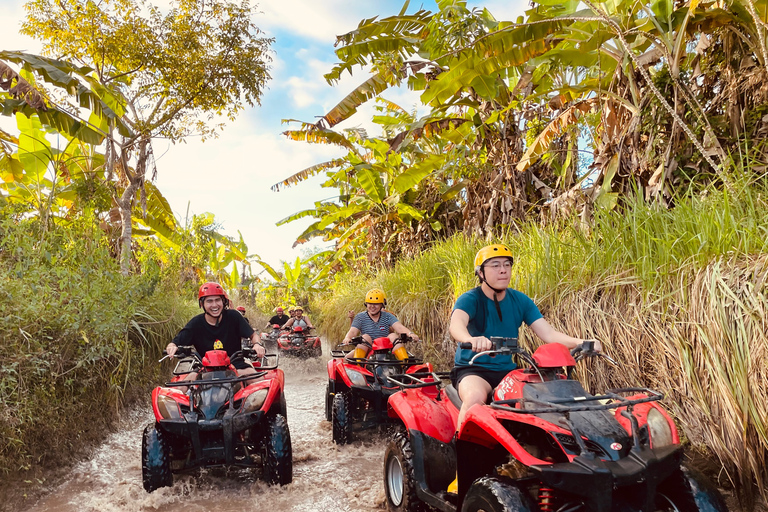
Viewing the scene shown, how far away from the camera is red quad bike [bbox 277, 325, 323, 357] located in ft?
43.8

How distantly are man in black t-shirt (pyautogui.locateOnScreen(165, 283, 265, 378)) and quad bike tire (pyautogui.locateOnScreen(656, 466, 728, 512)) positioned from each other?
12.5 feet

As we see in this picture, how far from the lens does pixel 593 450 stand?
7.85 ft

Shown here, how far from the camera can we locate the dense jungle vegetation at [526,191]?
3.81 metres

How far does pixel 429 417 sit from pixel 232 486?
218cm

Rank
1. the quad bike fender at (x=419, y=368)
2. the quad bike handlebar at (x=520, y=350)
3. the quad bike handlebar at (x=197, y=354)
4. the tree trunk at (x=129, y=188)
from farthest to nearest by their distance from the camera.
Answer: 1. the tree trunk at (x=129, y=188)
2. the quad bike fender at (x=419, y=368)
3. the quad bike handlebar at (x=197, y=354)
4. the quad bike handlebar at (x=520, y=350)

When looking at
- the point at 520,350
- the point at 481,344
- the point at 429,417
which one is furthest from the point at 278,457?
the point at 520,350

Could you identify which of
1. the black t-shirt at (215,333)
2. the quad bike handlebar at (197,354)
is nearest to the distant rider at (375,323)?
the black t-shirt at (215,333)

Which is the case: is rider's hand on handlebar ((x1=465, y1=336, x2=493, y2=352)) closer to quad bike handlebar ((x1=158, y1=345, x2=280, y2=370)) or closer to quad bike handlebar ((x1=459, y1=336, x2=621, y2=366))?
quad bike handlebar ((x1=459, y1=336, x2=621, y2=366))

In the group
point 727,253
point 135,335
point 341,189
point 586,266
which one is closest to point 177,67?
point 135,335

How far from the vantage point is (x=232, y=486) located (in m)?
4.76

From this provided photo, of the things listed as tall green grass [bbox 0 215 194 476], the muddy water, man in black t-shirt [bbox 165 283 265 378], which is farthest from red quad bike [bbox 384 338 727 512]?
tall green grass [bbox 0 215 194 476]

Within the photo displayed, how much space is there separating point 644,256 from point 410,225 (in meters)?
10.00

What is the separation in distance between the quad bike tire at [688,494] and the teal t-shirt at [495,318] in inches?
48.5

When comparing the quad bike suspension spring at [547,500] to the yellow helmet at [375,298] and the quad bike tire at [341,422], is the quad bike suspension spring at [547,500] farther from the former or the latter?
the yellow helmet at [375,298]
